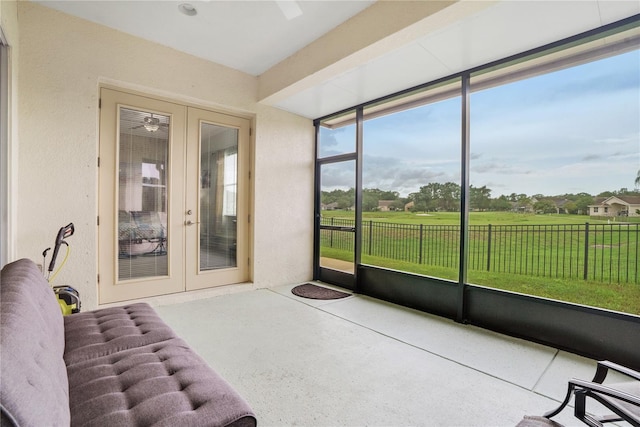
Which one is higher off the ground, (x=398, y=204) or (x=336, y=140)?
(x=336, y=140)

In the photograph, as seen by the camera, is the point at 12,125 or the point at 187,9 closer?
the point at 12,125

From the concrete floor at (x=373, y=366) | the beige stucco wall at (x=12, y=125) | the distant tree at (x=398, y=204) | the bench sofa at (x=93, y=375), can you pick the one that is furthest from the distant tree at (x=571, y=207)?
the beige stucco wall at (x=12, y=125)

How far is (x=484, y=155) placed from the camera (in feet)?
12.7

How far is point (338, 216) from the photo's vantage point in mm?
4961

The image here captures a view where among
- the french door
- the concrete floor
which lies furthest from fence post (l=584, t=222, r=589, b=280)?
the french door

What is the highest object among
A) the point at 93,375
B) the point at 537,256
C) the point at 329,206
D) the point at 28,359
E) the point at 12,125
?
the point at 12,125

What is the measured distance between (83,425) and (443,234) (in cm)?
414

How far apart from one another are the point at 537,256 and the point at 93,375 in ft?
15.0

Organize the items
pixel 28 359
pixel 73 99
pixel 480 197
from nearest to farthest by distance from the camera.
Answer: pixel 28 359
pixel 73 99
pixel 480 197

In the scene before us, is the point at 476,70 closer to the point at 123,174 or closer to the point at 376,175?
the point at 376,175

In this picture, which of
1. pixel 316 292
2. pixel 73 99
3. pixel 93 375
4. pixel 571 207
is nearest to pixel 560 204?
pixel 571 207

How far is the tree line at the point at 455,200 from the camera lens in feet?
10.4

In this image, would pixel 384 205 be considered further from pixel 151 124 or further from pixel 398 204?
pixel 151 124

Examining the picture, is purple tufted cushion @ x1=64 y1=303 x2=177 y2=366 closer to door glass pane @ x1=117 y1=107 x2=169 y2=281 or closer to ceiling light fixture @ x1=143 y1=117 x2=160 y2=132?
door glass pane @ x1=117 y1=107 x2=169 y2=281
